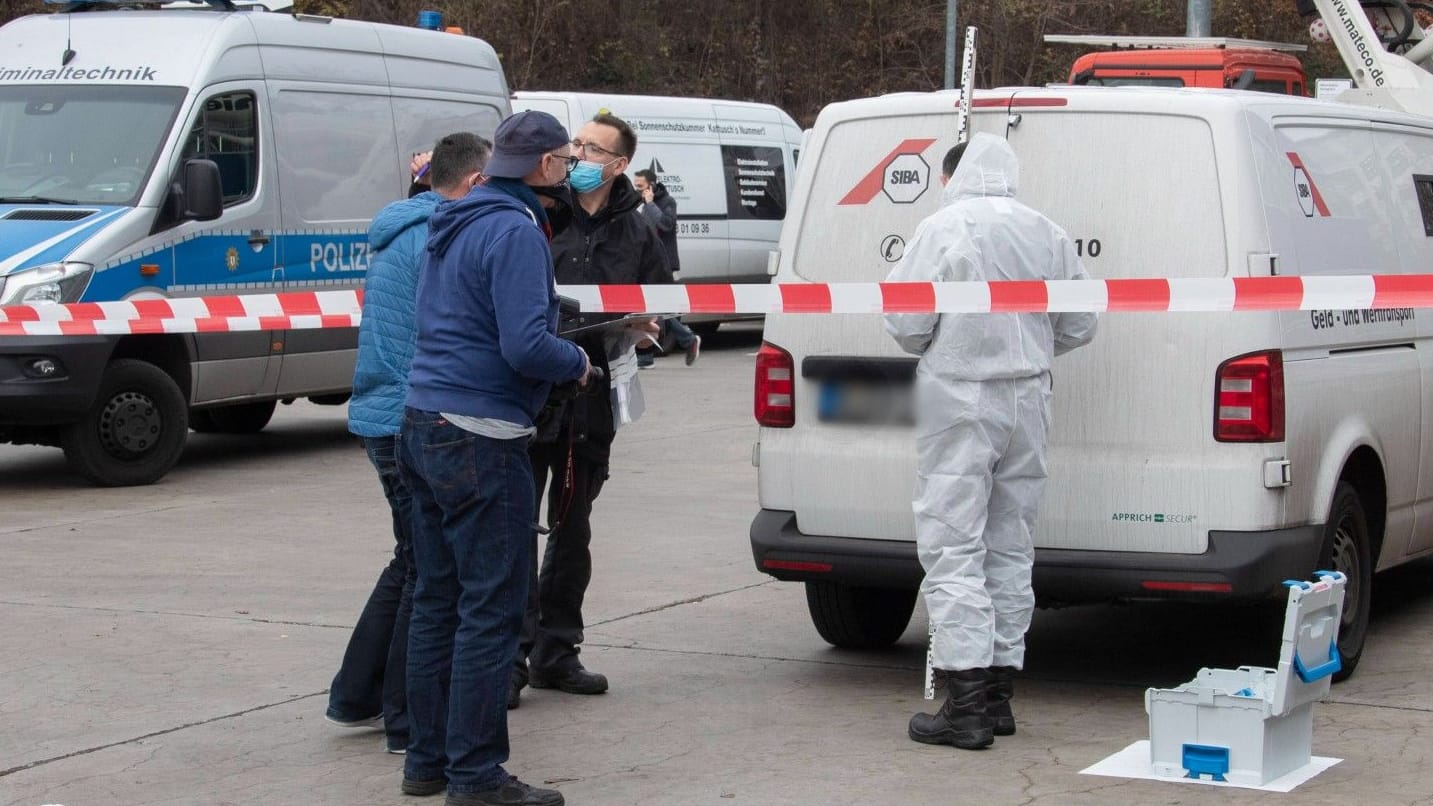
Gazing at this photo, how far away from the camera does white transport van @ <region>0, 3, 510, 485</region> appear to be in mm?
10859

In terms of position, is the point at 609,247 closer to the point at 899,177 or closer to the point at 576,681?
the point at 899,177

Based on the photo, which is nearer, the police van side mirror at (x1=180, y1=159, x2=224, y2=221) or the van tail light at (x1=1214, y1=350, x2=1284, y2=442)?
the van tail light at (x1=1214, y1=350, x2=1284, y2=442)

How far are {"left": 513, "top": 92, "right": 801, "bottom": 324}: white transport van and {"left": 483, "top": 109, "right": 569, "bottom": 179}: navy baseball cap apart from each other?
14.2 metres

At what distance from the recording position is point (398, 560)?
588 cm

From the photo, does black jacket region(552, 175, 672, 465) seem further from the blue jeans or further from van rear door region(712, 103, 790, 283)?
van rear door region(712, 103, 790, 283)

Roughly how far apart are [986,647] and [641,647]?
183 centimetres

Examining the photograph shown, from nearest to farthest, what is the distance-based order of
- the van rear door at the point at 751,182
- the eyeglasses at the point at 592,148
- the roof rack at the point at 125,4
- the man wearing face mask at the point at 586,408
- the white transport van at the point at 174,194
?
the man wearing face mask at the point at 586,408
the eyeglasses at the point at 592,148
the white transport van at the point at 174,194
the roof rack at the point at 125,4
the van rear door at the point at 751,182

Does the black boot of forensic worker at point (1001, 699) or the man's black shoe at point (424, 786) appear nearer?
the man's black shoe at point (424, 786)

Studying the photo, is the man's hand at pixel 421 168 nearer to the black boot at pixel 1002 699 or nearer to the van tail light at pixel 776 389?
the van tail light at pixel 776 389

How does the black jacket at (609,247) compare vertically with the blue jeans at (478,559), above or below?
above

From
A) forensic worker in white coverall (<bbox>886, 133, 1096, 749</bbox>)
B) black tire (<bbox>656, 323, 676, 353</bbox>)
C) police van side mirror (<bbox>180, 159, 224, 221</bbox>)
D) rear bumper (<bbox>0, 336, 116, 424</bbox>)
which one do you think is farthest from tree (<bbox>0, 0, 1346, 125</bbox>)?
forensic worker in white coverall (<bbox>886, 133, 1096, 749</bbox>)

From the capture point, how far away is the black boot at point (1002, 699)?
5863 millimetres

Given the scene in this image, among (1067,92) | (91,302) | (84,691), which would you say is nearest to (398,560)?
(84,691)

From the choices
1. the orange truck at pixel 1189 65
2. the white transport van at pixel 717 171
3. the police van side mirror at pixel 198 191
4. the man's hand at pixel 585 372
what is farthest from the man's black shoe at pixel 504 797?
the orange truck at pixel 1189 65
